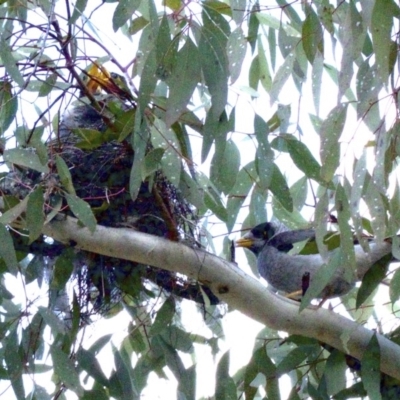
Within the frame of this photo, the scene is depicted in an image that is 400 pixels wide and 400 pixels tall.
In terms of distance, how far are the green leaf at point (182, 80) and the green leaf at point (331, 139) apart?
21 cm

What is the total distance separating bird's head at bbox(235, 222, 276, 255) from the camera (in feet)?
7.83

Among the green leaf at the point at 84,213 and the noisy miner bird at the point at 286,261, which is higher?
the noisy miner bird at the point at 286,261

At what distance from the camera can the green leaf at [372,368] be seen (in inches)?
62.3

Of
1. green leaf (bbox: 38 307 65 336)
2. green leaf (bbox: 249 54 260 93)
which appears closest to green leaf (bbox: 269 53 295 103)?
green leaf (bbox: 249 54 260 93)

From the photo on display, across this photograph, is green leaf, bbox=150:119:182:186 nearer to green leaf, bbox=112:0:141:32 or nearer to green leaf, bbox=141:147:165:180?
green leaf, bbox=141:147:165:180

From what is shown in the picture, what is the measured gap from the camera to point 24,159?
54.6 inches

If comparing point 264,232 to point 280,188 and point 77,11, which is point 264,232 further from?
point 77,11

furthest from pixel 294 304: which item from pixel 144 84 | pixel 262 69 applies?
pixel 262 69

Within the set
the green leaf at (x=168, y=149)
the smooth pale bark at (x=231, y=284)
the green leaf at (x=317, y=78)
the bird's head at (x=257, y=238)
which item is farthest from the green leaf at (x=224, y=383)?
the bird's head at (x=257, y=238)

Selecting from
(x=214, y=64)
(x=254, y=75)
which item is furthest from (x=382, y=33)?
(x=254, y=75)

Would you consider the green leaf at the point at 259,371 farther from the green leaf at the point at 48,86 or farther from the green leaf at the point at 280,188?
the green leaf at the point at 48,86

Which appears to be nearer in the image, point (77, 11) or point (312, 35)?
point (77, 11)

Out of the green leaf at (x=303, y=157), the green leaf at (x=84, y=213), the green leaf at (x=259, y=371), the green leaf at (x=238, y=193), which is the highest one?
the green leaf at (x=238, y=193)

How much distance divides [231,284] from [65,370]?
35 cm
